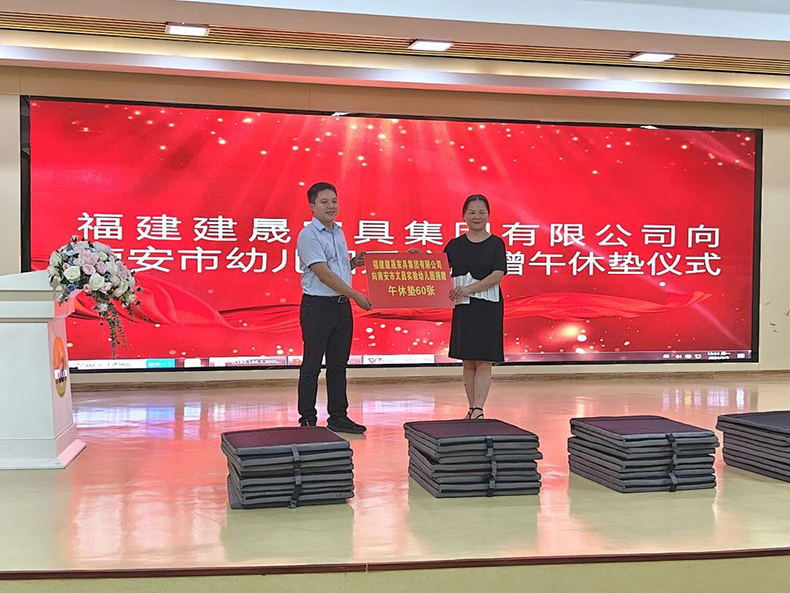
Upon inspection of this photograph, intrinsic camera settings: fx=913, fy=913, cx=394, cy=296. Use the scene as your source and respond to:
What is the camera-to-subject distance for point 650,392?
776 centimetres

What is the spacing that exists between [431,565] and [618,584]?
642 mm

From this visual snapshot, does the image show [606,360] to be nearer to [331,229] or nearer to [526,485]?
[331,229]

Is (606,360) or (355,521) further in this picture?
(606,360)

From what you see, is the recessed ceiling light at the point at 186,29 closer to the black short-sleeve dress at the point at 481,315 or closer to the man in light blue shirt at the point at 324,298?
the man in light blue shirt at the point at 324,298

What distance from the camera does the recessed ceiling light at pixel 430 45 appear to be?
7.05 meters

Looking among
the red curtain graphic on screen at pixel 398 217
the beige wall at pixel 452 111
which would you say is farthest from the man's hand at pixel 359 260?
the beige wall at pixel 452 111

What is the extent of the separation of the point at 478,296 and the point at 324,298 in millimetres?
933

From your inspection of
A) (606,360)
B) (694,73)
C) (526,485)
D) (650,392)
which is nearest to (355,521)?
(526,485)

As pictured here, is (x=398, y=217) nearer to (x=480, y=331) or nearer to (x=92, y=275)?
(x=480, y=331)

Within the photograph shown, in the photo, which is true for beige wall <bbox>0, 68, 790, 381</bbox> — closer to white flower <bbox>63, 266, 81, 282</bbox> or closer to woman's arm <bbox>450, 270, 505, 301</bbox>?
woman's arm <bbox>450, 270, 505, 301</bbox>

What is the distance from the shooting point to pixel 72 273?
4.57 meters

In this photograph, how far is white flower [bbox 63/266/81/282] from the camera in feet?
15.0

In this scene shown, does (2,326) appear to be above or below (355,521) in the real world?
above

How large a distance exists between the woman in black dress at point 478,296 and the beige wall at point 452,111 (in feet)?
8.95
